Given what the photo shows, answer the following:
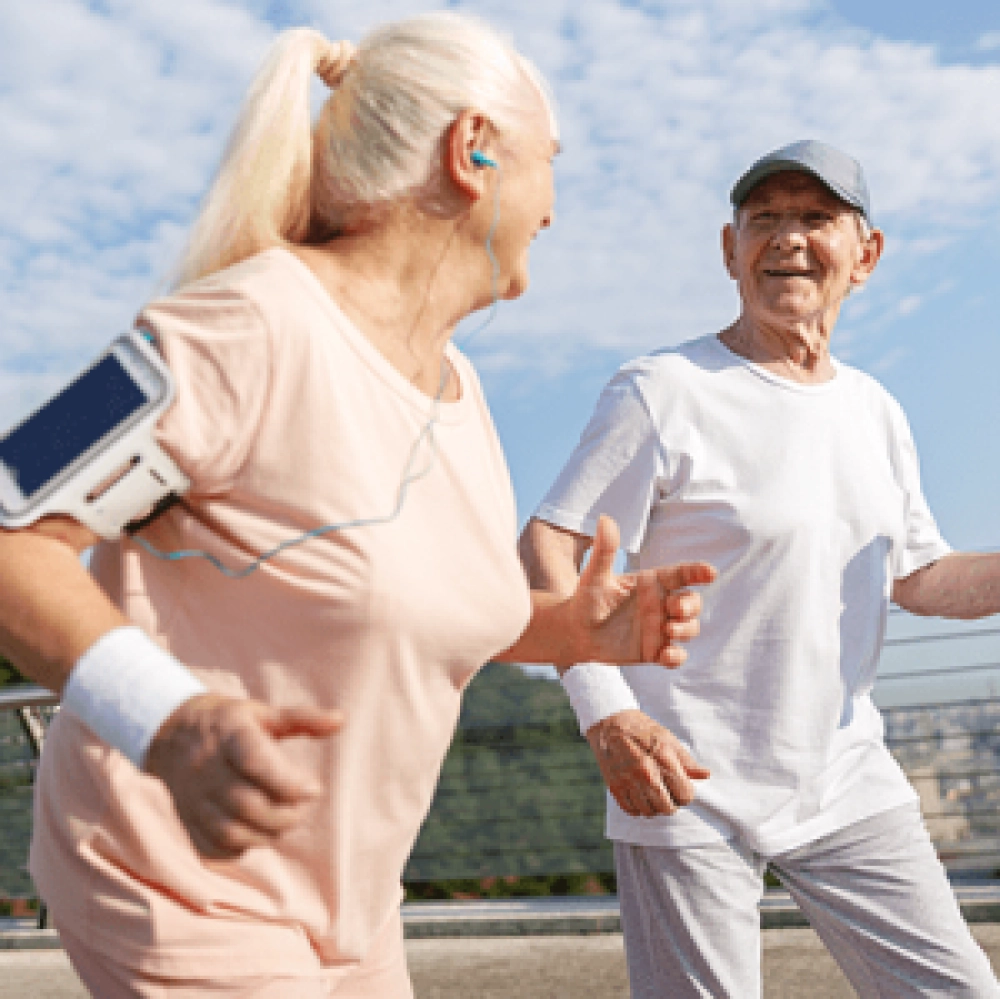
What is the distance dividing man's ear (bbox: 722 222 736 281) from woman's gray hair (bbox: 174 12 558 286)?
158 centimetres

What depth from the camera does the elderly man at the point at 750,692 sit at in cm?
270

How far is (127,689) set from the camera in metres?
1.34

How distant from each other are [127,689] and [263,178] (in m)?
0.72

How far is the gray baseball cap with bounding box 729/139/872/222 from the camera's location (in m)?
3.07

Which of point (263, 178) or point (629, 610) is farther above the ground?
point (263, 178)

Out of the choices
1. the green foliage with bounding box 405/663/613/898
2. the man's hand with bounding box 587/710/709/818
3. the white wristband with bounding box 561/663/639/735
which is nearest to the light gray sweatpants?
the man's hand with bounding box 587/710/709/818

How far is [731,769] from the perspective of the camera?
2734mm

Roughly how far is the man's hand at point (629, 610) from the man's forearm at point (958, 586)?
48.7 inches

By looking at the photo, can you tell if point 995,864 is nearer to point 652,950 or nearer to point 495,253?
point 652,950

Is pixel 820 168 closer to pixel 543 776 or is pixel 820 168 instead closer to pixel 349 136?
pixel 349 136

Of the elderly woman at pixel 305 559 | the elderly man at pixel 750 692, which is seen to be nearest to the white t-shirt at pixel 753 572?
the elderly man at pixel 750 692

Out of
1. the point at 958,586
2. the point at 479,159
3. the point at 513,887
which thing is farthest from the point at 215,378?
the point at 513,887

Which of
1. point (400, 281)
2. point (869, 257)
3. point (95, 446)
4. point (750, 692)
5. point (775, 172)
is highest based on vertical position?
point (775, 172)

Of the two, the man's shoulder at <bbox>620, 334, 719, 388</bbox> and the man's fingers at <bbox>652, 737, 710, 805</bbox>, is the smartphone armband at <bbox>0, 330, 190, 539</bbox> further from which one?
the man's shoulder at <bbox>620, 334, 719, 388</bbox>
